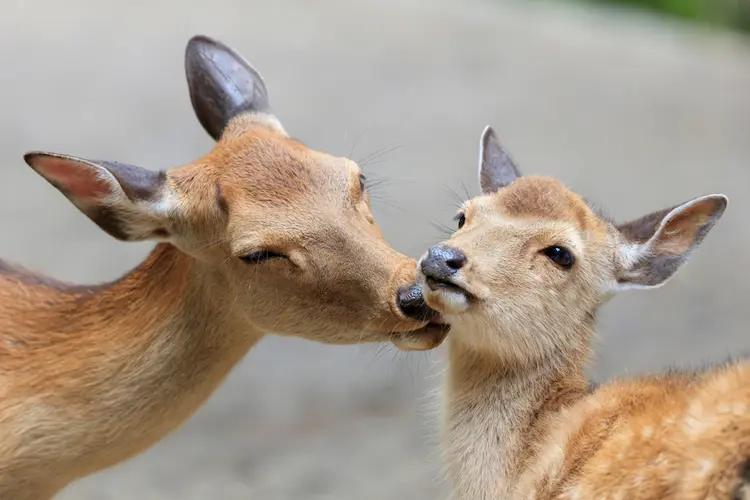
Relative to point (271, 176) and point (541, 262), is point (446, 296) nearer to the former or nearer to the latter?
point (541, 262)

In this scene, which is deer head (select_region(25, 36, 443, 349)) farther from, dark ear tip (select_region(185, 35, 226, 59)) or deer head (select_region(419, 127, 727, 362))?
dark ear tip (select_region(185, 35, 226, 59))

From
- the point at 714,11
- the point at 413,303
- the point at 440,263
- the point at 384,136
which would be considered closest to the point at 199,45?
the point at 413,303

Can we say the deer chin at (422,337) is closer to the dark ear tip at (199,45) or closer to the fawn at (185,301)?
the fawn at (185,301)

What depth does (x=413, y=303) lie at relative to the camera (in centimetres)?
361

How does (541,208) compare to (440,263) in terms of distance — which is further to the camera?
A: (541,208)

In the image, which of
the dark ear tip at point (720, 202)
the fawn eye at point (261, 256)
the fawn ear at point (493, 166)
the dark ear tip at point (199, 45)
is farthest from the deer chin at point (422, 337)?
the dark ear tip at point (199, 45)

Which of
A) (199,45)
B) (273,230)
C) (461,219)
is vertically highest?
(199,45)

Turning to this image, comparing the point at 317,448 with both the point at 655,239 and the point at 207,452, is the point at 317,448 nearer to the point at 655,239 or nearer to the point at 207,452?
the point at 207,452

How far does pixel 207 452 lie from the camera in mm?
7180

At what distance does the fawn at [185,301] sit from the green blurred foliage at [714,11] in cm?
1159

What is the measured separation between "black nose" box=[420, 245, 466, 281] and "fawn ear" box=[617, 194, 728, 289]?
32.6 inches

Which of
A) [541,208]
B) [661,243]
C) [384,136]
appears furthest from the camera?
[384,136]

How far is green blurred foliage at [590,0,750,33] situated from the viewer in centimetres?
1420

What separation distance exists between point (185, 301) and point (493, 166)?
1.39 metres
